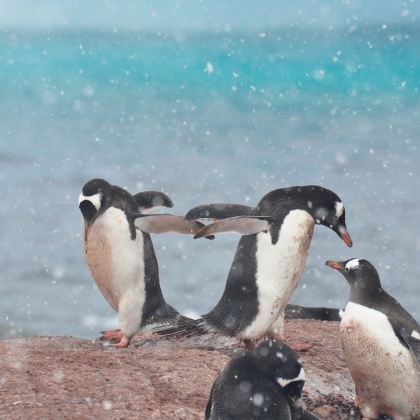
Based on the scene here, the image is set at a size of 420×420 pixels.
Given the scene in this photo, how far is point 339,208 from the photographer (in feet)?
20.0

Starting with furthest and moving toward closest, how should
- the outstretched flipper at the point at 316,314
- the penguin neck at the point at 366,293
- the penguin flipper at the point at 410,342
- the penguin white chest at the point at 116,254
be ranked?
the outstretched flipper at the point at 316,314 < the penguin white chest at the point at 116,254 < the penguin neck at the point at 366,293 < the penguin flipper at the point at 410,342

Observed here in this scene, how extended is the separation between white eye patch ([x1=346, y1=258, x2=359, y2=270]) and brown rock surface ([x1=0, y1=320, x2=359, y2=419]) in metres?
0.72

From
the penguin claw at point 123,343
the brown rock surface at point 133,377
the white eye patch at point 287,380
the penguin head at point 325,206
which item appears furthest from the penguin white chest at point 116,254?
the white eye patch at point 287,380

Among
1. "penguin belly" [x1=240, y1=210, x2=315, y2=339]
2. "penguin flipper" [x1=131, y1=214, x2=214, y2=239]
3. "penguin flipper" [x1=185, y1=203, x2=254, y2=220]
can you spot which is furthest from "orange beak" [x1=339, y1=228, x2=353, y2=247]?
"penguin flipper" [x1=131, y1=214, x2=214, y2=239]

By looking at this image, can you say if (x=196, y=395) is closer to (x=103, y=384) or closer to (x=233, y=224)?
(x=103, y=384)

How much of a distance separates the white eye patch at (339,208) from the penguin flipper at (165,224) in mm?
878

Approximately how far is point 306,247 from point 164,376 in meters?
1.34

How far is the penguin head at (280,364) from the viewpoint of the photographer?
414 centimetres

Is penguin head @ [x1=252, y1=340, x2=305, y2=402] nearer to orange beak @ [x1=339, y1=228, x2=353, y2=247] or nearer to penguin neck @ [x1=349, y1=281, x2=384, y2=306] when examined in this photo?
penguin neck @ [x1=349, y1=281, x2=384, y2=306]

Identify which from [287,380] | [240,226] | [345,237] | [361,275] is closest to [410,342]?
[361,275]

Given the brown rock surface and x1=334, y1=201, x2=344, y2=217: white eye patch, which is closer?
the brown rock surface

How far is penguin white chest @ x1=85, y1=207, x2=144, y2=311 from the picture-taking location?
6324 mm

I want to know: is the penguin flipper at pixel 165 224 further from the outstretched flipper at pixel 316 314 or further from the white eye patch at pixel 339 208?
the outstretched flipper at pixel 316 314

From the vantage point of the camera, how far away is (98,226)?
20.9 feet
